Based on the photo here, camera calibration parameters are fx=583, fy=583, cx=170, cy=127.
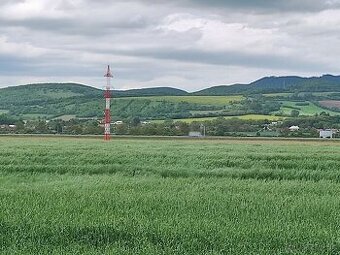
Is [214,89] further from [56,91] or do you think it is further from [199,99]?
[56,91]

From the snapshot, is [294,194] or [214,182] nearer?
[294,194]

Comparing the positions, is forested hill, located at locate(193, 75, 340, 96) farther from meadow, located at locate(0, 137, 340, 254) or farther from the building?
meadow, located at locate(0, 137, 340, 254)

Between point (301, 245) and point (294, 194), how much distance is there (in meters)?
5.60

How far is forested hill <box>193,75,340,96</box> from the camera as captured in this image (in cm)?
13500

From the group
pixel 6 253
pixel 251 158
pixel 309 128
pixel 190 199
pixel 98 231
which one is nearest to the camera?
pixel 6 253

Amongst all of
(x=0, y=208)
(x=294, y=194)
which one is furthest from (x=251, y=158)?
(x=0, y=208)

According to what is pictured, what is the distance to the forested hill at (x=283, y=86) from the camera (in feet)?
443

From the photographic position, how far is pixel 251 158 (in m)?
24.5

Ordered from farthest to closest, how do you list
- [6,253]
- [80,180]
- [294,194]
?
[80,180], [294,194], [6,253]

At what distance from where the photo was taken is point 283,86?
156 m

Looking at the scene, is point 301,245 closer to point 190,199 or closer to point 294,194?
point 190,199

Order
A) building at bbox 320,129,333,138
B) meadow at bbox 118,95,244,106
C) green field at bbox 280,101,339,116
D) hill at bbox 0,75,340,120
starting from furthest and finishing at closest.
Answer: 1. meadow at bbox 118,95,244,106
2. hill at bbox 0,75,340,120
3. green field at bbox 280,101,339,116
4. building at bbox 320,129,333,138

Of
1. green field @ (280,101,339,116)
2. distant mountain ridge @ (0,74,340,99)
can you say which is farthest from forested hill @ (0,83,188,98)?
green field @ (280,101,339,116)

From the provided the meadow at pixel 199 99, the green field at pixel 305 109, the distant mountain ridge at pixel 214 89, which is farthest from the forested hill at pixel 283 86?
the green field at pixel 305 109
